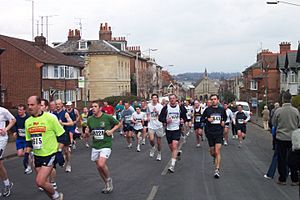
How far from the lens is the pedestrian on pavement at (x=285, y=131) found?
1198 cm

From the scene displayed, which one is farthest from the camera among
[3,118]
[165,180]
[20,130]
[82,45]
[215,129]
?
[82,45]

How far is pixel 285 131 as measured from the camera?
12000 millimetres

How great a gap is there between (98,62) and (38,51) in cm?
2174

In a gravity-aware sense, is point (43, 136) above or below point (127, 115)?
above

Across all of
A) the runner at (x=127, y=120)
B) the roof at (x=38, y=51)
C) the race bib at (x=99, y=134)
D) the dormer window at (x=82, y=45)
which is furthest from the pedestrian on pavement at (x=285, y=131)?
the dormer window at (x=82, y=45)

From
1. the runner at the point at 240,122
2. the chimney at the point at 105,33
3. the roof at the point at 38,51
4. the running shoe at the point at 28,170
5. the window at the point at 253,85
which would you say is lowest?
the running shoe at the point at 28,170

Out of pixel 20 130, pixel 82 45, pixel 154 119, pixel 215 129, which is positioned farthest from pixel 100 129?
pixel 82 45

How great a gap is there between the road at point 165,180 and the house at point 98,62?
51.9m

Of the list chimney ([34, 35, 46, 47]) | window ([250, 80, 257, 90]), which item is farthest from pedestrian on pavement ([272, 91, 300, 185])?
window ([250, 80, 257, 90])

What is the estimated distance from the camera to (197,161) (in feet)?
55.5

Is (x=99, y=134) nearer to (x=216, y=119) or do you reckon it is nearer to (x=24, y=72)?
(x=216, y=119)

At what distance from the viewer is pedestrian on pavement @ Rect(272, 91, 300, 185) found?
472 inches

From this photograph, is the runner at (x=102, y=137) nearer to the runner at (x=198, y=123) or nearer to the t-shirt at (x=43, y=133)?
the t-shirt at (x=43, y=133)

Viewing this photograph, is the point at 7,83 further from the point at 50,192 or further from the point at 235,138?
the point at 50,192
